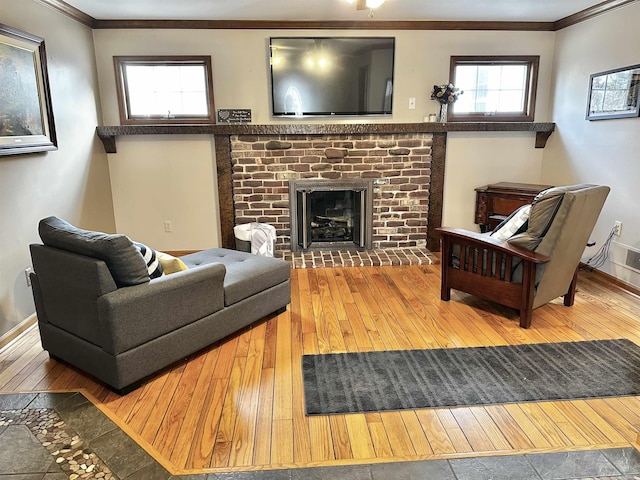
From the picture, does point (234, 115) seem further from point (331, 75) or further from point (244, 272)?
point (244, 272)

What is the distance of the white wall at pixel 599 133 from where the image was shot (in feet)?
11.8

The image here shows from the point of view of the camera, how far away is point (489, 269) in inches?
125

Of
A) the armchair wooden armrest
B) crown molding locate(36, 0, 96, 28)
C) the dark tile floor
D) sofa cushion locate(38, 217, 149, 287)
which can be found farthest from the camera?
crown molding locate(36, 0, 96, 28)

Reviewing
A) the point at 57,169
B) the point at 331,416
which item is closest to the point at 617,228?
the point at 331,416

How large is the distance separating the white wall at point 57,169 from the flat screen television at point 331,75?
69.2 inches

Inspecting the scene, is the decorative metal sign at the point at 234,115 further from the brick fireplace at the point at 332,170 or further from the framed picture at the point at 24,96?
the framed picture at the point at 24,96

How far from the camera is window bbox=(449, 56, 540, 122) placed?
4.69 meters

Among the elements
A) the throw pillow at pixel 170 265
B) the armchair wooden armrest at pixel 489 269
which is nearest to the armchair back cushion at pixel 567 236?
the armchair wooden armrest at pixel 489 269

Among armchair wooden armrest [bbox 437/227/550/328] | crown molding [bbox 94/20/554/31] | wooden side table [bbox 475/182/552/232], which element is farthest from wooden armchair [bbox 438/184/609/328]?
crown molding [bbox 94/20/554/31]

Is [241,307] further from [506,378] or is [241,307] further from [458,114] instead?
[458,114]

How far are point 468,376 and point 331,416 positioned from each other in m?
0.83

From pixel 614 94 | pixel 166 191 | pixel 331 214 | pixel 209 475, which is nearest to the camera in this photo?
pixel 209 475

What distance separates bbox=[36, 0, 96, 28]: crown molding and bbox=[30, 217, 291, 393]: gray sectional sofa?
212 centimetres

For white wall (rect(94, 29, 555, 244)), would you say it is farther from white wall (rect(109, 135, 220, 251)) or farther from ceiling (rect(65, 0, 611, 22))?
ceiling (rect(65, 0, 611, 22))
